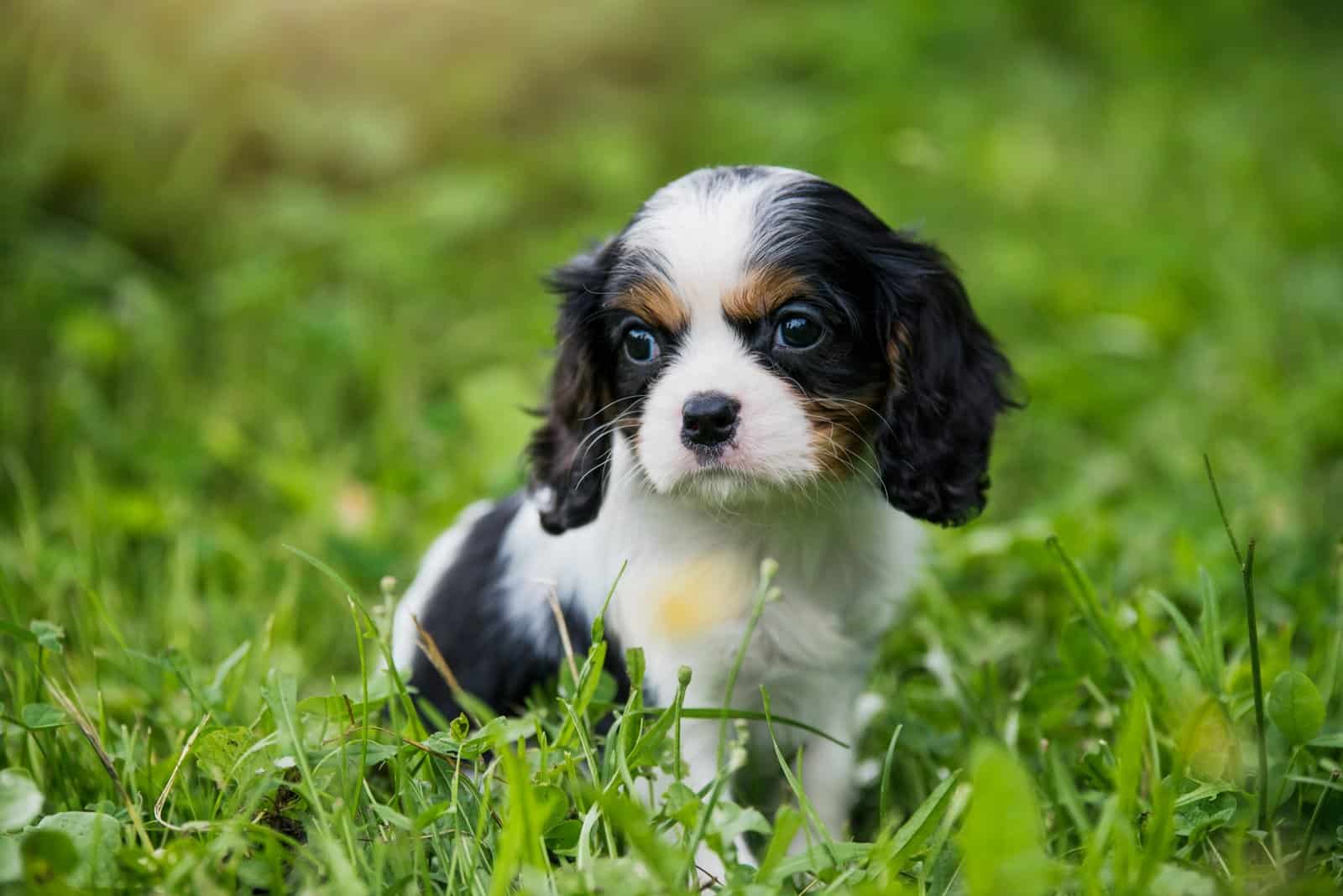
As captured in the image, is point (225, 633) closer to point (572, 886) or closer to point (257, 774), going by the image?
point (257, 774)

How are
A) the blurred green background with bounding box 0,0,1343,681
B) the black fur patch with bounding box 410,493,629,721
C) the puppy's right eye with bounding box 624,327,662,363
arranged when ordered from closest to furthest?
the puppy's right eye with bounding box 624,327,662,363, the black fur patch with bounding box 410,493,629,721, the blurred green background with bounding box 0,0,1343,681

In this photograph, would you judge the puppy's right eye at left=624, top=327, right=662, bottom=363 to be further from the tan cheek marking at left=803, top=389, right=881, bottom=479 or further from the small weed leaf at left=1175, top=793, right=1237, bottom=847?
the small weed leaf at left=1175, top=793, right=1237, bottom=847

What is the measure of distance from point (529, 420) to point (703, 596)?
1751 millimetres

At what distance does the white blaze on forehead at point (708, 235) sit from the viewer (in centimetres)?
245

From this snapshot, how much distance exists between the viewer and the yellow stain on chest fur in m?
2.58

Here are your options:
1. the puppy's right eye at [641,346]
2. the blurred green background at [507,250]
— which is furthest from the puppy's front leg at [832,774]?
the blurred green background at [507,250]

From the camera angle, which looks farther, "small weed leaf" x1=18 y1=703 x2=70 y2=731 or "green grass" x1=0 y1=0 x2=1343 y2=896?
"small weed leaf" x1=18 y1=703 x2=70 y2=731

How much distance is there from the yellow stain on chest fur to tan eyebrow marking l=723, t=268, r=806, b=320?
491 mm

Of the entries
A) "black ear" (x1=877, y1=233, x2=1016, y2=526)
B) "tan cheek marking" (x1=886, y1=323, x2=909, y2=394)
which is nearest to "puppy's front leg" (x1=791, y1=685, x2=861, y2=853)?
"black ear" (x1=877, y1=233, x2=1016, y2=526)

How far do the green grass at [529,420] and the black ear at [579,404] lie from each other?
1.04ft

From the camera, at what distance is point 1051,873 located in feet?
5.97

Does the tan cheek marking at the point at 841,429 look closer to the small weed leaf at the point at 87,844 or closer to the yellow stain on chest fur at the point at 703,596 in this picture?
the yellow stain on chest fur at the point at 703,596

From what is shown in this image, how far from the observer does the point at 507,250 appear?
615 cm

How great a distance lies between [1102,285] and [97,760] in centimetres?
432
